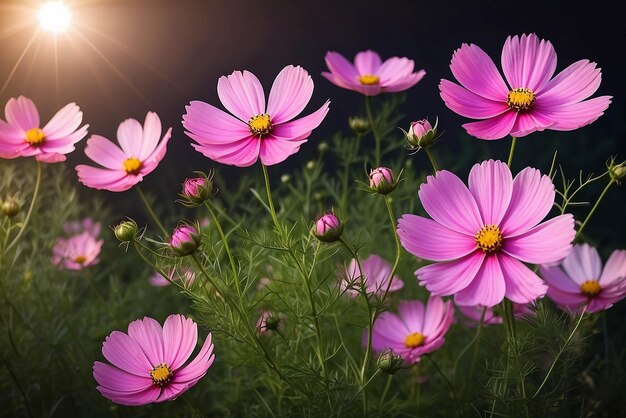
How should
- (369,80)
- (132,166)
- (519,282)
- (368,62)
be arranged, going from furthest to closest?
(368,62) → (369,80) → (132,166) → (519,282)

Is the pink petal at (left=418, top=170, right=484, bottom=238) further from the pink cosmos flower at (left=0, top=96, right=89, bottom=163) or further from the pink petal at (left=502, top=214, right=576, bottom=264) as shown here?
the pink cosmos flower at (left=0, top=96, right=89, bottom=163)

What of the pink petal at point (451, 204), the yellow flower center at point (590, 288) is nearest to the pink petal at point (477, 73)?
the pink petal at point (451, 204)

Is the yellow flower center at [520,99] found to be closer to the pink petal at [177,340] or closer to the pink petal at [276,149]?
the pink petal at [276,149]

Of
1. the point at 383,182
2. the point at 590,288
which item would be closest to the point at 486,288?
the point at 383,182

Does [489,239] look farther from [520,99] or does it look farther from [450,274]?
[520,99]

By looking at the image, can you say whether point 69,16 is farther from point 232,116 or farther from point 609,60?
point 609,60

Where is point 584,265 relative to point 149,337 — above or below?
above

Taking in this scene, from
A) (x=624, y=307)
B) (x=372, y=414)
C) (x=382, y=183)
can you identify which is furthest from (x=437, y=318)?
(x=624, y=307)

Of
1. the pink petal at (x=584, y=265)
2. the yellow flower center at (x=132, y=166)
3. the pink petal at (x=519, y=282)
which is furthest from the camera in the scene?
the pink petal at (x=584, y=265)
